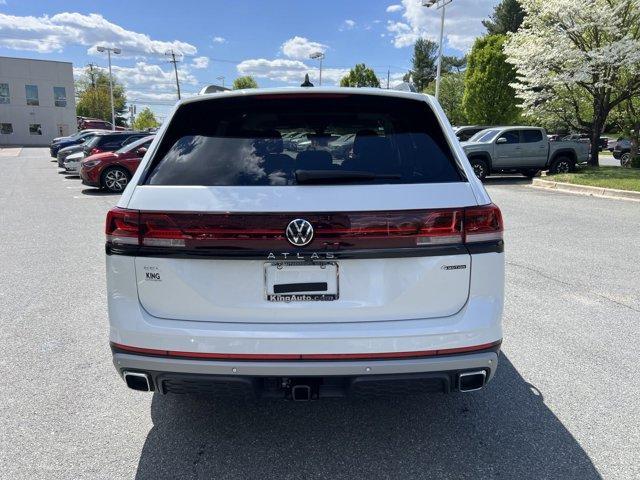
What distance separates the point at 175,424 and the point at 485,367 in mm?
1803

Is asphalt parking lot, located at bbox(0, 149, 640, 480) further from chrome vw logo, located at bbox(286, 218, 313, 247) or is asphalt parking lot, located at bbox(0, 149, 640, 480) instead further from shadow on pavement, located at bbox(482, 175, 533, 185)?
shadow on pavement, located at bbox(482, 175, 533, 185)

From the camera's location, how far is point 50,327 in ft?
14.8

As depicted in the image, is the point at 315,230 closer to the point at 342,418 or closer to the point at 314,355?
the point at 314,355

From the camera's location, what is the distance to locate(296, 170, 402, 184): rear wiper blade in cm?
240

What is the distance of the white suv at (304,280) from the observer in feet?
7.59

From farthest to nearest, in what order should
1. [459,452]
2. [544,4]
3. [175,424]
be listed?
[544,4]
[175,424]
[459,452]

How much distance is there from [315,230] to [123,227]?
912 millimetres

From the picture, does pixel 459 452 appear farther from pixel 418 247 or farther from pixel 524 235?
pixel 524 235

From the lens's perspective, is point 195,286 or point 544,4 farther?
point 544,4

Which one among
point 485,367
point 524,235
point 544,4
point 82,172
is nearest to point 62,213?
point 82,172

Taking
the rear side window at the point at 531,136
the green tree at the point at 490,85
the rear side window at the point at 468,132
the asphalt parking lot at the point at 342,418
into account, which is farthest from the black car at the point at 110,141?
the green tree at the point at 490,85

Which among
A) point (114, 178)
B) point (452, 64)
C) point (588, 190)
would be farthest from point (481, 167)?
point (452, 64)

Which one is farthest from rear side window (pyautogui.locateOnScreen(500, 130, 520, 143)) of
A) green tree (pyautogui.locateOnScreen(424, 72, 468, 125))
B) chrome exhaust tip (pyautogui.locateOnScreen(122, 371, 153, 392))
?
green tree (pyautogui.locateOnScreen(424, 72, 468, 125))

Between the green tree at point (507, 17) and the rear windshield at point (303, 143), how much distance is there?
5922cm
